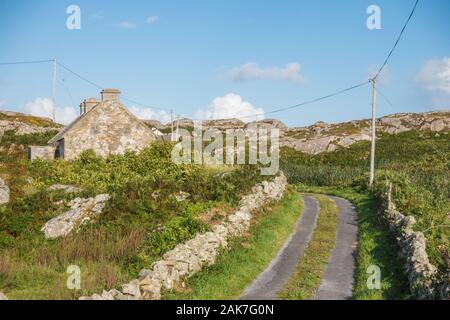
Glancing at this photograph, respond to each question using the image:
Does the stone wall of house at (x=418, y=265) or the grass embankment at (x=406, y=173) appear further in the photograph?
the grass embankment at (x=406, y=173)

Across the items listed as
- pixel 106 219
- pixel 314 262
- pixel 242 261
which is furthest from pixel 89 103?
pixel 314 262

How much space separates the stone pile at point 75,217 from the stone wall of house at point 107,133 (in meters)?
12.0

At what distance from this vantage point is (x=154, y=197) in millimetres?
22641

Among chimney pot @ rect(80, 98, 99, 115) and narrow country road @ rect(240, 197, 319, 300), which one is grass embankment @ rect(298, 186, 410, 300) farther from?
chimney pot @ rect(80, 98, 99, 115)

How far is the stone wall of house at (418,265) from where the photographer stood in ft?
39.7

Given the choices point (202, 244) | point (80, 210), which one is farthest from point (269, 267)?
point (80, 210)

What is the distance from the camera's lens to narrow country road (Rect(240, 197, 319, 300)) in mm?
14406

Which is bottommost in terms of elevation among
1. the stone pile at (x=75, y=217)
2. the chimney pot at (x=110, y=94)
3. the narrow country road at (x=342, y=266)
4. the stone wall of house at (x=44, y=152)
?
the narrow country road at (x=342, y=266)

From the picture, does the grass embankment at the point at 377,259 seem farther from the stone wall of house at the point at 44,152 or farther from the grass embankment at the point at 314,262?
the stone wall of house at the point at 44,152

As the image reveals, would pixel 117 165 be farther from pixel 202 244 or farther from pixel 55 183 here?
pixel 202 244

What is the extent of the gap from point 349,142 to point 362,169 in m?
28.5

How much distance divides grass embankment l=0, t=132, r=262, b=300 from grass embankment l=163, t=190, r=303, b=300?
1.52 meters

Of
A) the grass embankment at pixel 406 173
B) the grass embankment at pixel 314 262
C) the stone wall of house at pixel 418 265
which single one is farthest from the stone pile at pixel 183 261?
the stone wall of house at pixel 418 265

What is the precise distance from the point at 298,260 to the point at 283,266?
1031 millimetres
